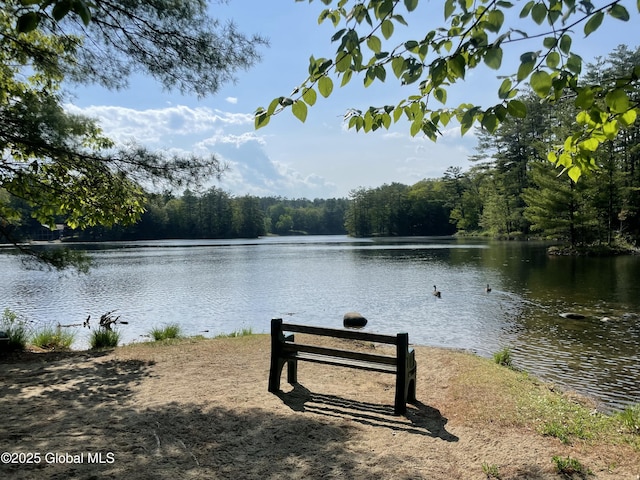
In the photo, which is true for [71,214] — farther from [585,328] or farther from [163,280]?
[163,280]

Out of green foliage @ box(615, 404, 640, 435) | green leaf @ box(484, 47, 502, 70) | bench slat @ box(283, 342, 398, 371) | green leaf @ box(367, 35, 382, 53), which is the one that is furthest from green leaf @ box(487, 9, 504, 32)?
green foliage @ box(615, 404, 640, 435)

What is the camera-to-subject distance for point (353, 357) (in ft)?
18.1

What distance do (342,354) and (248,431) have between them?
1.65 meters

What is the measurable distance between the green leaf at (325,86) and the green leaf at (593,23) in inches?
51.4

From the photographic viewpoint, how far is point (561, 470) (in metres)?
3.69

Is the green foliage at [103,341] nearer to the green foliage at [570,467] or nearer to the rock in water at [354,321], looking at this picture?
the rock in water at [354,321]

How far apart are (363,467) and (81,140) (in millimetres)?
7086

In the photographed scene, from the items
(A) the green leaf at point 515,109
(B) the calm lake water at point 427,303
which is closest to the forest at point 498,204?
(A) the green leaf at point 515,109

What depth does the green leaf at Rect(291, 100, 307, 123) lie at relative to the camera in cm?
242

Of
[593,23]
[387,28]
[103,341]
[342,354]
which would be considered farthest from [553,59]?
[103,341]

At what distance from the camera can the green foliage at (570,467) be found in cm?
364

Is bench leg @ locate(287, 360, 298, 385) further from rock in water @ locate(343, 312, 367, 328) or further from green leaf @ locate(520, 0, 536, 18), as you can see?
rock in water @ locate(343, 312, 367, 328)

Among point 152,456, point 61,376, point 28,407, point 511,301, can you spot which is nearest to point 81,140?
point 61,376

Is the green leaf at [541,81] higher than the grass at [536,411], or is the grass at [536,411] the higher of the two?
the green leaf at [541,81]
